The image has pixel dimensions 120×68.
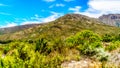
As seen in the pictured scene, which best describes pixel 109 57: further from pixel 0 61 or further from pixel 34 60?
pixel 0 61

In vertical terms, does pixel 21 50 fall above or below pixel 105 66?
above

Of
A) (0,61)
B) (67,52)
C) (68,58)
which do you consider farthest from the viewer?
(67,52)

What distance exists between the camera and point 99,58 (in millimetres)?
22469

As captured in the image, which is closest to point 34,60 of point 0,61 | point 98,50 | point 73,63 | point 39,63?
point 39,63

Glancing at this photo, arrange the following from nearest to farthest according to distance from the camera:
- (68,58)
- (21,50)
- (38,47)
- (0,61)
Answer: (0,61) < (21,50) < (68,58) < (38,47)

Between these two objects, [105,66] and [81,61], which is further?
[81,61]

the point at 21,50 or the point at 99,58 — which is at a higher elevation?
the point at 21,50

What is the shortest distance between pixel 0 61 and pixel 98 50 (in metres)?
11.4

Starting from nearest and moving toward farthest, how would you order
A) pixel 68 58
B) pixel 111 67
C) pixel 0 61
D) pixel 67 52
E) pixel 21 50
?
pixel 0 61 < pixel 111 67 < pixel 21 50 < pixel 68 58 < pixel 67 52

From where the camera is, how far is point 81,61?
2105cm

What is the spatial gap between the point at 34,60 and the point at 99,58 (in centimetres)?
765

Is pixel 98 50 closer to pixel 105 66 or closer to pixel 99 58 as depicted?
pixel 99 58

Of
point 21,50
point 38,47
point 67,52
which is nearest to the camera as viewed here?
point 21,50

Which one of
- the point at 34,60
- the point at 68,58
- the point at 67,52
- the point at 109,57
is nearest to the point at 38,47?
the point at 67,52
